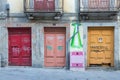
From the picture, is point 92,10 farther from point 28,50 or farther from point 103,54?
point 28,50

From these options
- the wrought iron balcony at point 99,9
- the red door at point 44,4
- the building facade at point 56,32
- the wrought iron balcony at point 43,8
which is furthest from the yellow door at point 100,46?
the red door at point 44,4

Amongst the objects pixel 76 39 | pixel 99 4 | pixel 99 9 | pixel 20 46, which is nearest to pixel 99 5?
pixel 99 4

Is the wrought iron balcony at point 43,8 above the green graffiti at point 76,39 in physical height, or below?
above

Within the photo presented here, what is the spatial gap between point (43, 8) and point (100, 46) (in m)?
3.68

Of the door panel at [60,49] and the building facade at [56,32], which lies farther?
the door panel at [60,49]

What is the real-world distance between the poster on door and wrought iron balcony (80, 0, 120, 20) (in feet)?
2.48

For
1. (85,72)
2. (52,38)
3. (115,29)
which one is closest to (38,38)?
(52,38)

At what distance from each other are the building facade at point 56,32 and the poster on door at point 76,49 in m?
0.05

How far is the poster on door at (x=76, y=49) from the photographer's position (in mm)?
15641

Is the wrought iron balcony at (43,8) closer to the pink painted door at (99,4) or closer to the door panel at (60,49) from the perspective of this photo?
the door panel at (60,49)

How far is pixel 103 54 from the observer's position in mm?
16125

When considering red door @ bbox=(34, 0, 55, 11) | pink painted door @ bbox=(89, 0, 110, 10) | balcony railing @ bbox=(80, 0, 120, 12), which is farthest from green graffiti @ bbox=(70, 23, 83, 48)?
red door @ bbox=(34, 0, 55, 11)

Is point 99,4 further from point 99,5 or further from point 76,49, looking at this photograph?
point 76,49

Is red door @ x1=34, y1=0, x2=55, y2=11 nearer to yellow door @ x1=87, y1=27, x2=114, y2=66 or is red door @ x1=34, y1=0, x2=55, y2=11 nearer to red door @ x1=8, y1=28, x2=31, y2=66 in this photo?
red door @ x1=8, y1=28, x2=31, y2=66
